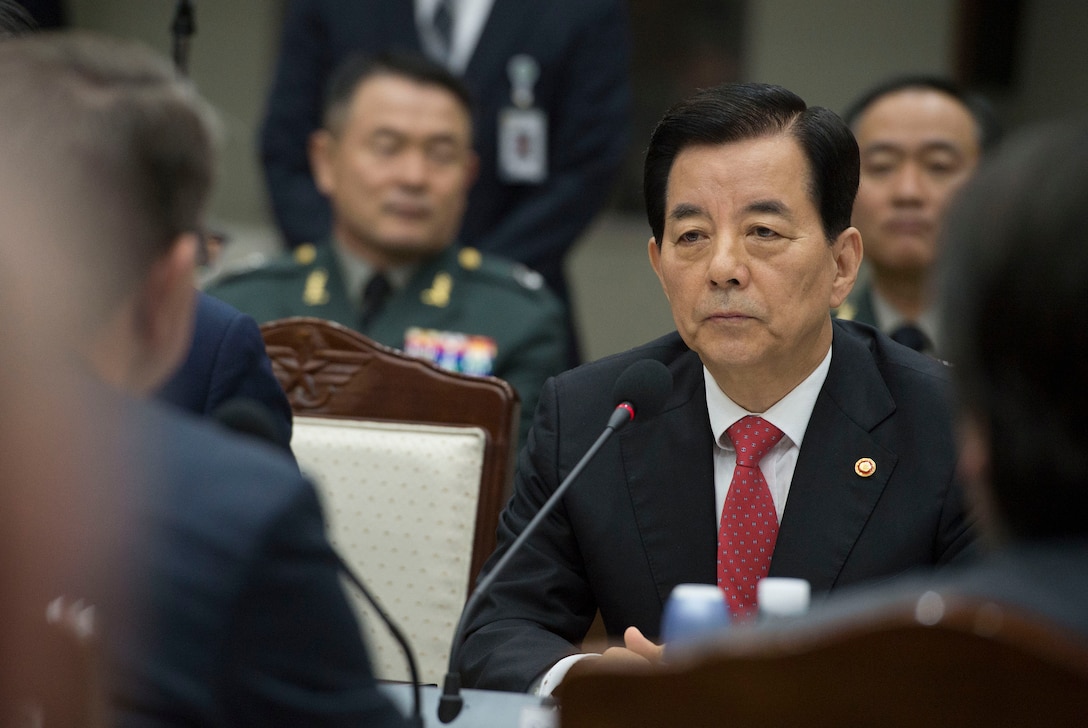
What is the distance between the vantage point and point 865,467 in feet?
5.98

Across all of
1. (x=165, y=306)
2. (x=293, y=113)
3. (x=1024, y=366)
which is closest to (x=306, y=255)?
(x=293, y=113)

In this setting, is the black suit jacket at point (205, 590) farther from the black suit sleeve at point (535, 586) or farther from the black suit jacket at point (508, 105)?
the black suit jacket at point (508, 105)

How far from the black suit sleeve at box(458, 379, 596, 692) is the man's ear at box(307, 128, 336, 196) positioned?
1.53 metres

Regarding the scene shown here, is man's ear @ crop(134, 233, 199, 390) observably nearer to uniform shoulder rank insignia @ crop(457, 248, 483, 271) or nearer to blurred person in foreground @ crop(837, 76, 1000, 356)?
uniform shoulder rank insignia @ crop(457, 248, 483, 271)

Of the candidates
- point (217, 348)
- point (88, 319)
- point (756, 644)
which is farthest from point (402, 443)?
point (756, 644)

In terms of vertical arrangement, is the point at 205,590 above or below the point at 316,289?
above

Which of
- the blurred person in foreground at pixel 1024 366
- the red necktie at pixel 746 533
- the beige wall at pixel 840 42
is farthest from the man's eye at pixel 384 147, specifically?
the beige wall at pixel 840 42

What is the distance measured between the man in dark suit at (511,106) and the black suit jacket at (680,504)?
1.58 metres

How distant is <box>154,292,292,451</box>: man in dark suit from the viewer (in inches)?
70.9

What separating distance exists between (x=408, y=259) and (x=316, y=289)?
229mm

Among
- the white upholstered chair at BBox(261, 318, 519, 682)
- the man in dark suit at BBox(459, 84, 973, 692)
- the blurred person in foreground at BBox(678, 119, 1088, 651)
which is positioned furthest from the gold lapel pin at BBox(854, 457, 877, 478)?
the blurred person in foreground at BBox(678, 119, 1088, 651)

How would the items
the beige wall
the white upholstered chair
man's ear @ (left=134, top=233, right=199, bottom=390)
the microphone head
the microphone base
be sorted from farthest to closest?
the beige wall < the white upholstered chair < the microphone head < the microphone base < man's ear @ (left=134, top=233, right=199, bottom=390)

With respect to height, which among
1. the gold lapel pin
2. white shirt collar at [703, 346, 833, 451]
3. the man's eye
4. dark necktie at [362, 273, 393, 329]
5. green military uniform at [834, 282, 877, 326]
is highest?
the man's eye

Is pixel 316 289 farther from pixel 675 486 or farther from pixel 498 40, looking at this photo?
pixel 675 486
